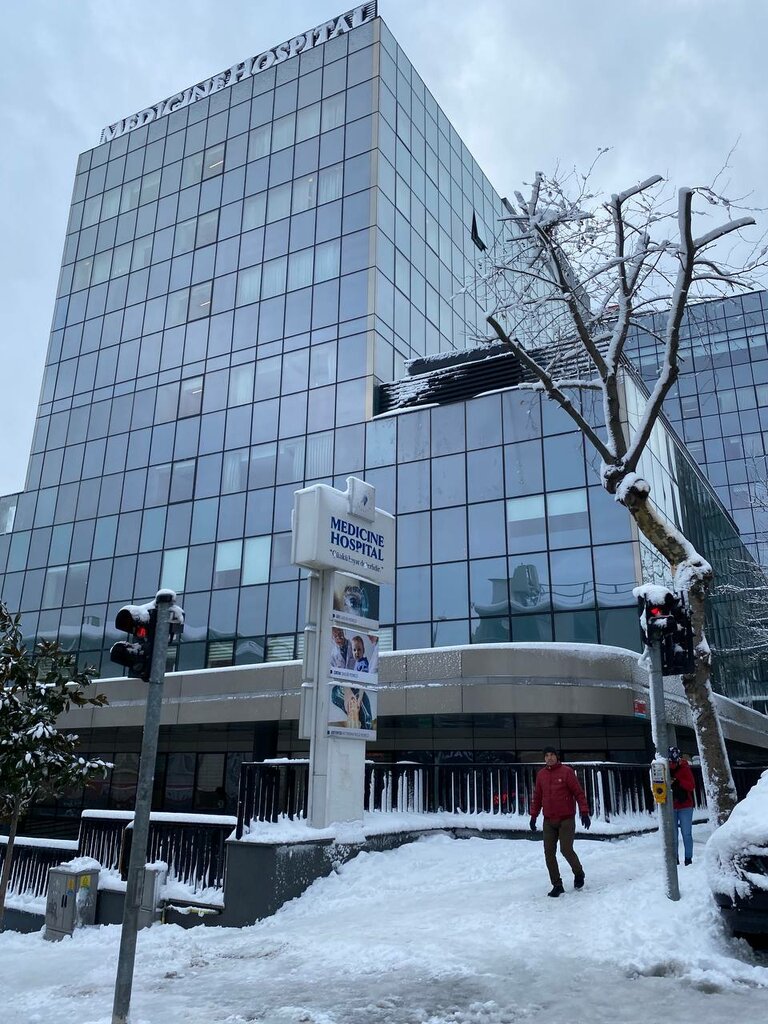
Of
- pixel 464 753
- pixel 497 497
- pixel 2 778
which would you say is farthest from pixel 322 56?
pixel 2 778

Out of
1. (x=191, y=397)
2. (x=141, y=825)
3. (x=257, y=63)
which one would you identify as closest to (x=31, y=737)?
(x=141, y=825)

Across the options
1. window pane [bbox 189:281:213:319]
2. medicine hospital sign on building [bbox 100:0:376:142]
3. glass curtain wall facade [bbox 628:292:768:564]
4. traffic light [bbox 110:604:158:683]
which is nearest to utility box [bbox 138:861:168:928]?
traffic light [bbox 110:604:158:683]

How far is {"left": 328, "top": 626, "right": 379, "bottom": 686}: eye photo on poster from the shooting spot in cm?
1355

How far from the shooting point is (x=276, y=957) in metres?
8.03

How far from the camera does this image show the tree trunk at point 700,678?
1155cm

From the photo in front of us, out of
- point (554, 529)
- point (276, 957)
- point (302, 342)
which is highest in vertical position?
point (302, 342)

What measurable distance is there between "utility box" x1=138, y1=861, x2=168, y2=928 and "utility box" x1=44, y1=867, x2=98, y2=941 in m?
1.24

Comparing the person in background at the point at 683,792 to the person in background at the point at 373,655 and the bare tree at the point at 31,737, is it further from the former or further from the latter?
the bare tree at the point at 31,737

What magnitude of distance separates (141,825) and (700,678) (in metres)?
8.49

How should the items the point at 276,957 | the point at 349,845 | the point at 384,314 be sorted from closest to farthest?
the point at 276,957
the point at 349,845
the point at 384,314

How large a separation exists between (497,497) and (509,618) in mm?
4285

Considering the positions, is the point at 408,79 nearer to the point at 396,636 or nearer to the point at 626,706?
the point at 396,636

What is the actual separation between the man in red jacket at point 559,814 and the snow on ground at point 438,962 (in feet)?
0.91

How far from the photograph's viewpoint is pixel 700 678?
11.9m
